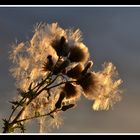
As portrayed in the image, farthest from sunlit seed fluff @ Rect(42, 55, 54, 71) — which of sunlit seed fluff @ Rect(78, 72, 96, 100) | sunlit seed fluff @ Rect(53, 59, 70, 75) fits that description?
sunlit seed fluff @ Rect(78, 72, 96, 100)

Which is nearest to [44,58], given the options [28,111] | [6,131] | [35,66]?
[35,66]

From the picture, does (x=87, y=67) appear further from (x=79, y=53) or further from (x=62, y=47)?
(x=62, y=47)

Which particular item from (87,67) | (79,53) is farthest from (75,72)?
(79,53)

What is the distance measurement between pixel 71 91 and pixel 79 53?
39 centimetres

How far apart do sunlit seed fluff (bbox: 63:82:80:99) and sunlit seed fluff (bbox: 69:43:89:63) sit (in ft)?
0.94

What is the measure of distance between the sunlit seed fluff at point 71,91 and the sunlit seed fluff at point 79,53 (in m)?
0.29

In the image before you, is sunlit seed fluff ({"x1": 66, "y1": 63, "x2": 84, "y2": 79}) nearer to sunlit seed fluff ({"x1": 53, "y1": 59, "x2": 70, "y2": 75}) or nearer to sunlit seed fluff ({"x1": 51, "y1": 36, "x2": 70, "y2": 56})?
sunlit seed fluff ({"x1": 53, "y1": 59, "x2": 70, "y2": 75})

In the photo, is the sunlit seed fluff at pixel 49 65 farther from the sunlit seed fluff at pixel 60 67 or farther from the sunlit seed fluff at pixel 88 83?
the sunlit seed fluff at pixel 88 83

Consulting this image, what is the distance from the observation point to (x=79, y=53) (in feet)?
12.0

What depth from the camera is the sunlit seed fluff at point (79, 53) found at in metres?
3.70

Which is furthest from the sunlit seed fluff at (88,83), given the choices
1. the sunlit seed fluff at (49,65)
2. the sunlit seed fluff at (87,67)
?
the sunlit seed fluff at (49,65)
